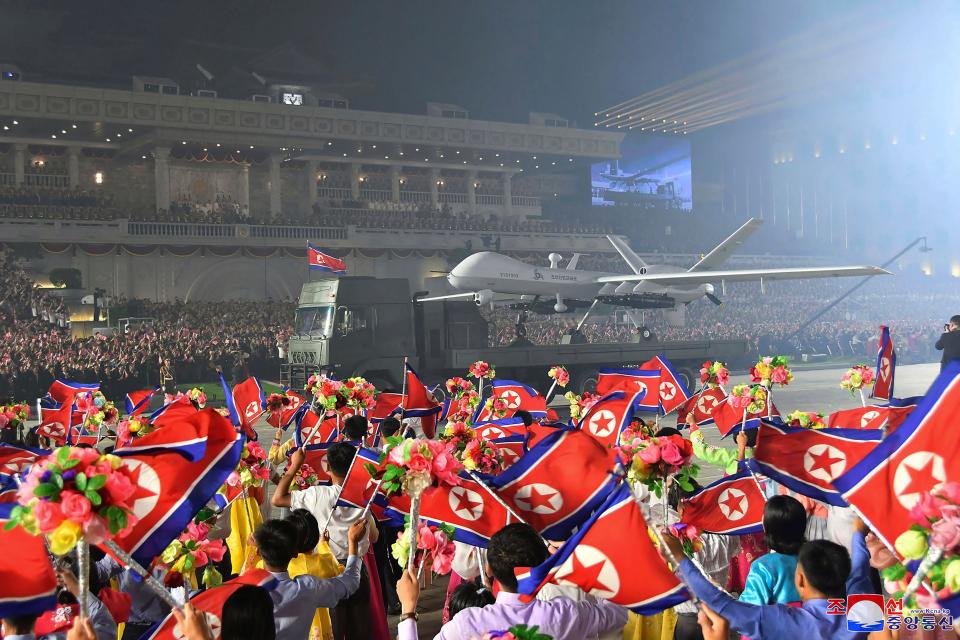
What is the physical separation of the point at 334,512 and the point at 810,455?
3.01m

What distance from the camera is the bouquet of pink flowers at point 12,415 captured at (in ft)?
30.5

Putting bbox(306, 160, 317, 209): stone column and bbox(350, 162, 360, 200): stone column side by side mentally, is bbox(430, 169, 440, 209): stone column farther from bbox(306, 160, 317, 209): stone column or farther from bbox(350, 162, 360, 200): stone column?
bbox(306, 160, 317, 209): stone column

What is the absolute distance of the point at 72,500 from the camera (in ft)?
8.89

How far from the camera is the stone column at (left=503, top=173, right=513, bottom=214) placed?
2167 inches

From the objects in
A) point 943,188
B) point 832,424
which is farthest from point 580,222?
point 832,424

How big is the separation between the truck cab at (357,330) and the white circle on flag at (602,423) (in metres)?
13.5

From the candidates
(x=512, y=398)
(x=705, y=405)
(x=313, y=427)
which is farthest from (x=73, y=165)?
(x=705, y=405)

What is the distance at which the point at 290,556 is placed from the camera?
416 cm

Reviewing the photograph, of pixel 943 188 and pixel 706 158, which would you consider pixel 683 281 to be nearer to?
pixel 706 158

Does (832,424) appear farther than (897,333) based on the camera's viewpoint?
No

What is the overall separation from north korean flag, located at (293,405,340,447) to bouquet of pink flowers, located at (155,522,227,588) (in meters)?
3.79

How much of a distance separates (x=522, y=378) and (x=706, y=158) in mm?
53010

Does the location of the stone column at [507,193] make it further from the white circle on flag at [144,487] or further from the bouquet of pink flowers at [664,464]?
the white circle on flag at [144,487]

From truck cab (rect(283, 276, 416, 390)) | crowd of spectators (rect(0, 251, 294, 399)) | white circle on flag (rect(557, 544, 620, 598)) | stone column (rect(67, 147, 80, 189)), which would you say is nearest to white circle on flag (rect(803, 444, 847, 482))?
white circle on flag (rect(557, 544, 620, 598))
